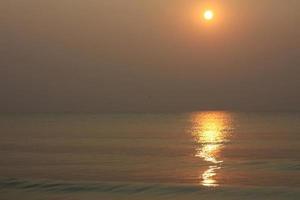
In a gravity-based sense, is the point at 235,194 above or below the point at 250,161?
below

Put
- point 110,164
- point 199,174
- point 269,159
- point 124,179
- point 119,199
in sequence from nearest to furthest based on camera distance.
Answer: point 119,199, point 124,179, point 199,174, point 110,164, point 269,159

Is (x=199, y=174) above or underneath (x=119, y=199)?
above

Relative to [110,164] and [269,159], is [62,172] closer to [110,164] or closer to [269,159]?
[110,164]

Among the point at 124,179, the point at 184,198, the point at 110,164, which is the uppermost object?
the point at 110,164

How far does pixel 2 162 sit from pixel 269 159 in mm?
18538

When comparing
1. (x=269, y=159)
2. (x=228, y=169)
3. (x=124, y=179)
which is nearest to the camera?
(x=124, y=179)

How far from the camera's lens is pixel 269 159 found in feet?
121

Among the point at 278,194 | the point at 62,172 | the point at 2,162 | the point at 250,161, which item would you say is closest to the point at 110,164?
the point at 62,172

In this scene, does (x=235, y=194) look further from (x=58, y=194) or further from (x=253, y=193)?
(x=58, y=194)

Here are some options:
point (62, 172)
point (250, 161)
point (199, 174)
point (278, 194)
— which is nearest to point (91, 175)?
point (62, 172)

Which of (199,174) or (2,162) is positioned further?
(2,162)

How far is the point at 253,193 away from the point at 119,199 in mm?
5519

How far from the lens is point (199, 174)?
1105 inches

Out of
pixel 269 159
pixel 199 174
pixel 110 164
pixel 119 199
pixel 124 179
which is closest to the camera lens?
pixel 119 199
